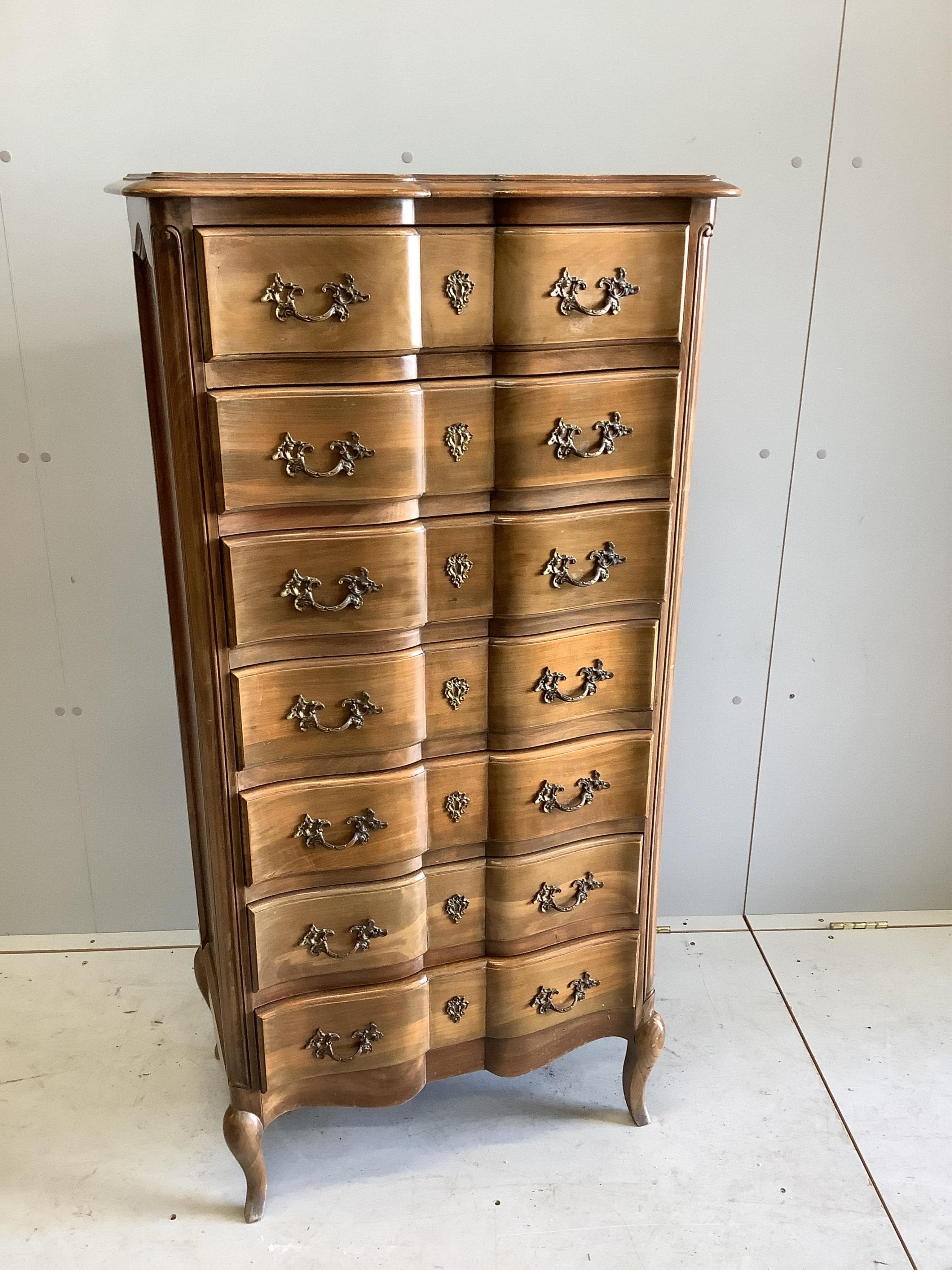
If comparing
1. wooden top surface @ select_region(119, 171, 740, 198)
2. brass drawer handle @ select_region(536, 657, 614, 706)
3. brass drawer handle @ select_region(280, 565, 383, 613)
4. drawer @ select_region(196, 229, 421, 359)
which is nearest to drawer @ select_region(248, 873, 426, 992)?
brass drawer handle @ select_region(536, 657, 614, 706)

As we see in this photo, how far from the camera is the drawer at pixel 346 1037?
170 cm

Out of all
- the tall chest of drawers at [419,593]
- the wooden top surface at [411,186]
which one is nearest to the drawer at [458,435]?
the tall chest of drawers at [419,593]

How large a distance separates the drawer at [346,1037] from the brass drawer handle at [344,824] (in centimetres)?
26

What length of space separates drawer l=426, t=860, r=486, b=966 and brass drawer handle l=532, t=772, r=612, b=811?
14cm

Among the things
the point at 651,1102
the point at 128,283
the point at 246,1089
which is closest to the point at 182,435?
the point at 128,283

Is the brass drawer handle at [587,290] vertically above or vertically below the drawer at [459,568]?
above

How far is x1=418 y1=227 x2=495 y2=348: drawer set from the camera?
138 cm

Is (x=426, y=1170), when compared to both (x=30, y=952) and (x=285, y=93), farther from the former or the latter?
(x=285, y=93)

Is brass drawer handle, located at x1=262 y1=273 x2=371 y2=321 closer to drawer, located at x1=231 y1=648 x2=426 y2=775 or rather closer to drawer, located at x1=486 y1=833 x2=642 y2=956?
drawer, located at x1=231 y1=648 x2=426 y2=775

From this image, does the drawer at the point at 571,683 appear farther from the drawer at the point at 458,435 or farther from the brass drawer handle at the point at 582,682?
the drawer at the point at 458,435

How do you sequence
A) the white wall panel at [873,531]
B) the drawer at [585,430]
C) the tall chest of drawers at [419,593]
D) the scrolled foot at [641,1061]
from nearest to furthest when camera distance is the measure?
the tall chest of drawers at [419,593] → the drawer at [585,430] → the scrolled foot at [641,1061] → the white wall panel at [873,531]

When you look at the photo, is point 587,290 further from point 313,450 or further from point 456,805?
point 456,805

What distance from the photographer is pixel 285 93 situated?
189 cm

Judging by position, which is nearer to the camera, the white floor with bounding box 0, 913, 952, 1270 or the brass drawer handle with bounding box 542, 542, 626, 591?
the brass drawer handle with bounding box 542, 542, 626, 591
